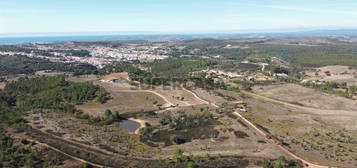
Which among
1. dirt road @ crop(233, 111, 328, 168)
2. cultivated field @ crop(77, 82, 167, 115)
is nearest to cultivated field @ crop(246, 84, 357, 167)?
dirt road @ crop(233, 111, 328, 168)

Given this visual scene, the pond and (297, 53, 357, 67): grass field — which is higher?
(297, 53, 357, 67): grass field

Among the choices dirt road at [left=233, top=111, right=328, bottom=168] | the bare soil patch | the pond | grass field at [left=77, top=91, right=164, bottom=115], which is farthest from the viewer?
the pond

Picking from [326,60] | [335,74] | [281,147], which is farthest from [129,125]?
[326,60]

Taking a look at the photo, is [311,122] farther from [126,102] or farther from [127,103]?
[126,102]

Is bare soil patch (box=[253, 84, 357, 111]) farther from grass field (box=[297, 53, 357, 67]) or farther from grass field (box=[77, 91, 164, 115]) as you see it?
grass field (box=[297, 53, 357, 67])

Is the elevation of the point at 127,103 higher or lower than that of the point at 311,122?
higher

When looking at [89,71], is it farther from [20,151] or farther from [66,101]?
[20,151]

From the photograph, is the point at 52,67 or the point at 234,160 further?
the point at 52,67

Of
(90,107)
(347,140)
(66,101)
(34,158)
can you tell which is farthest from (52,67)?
(347,140)

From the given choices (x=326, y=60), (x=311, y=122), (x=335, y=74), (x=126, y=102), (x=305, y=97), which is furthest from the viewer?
(x=326, y=60)
